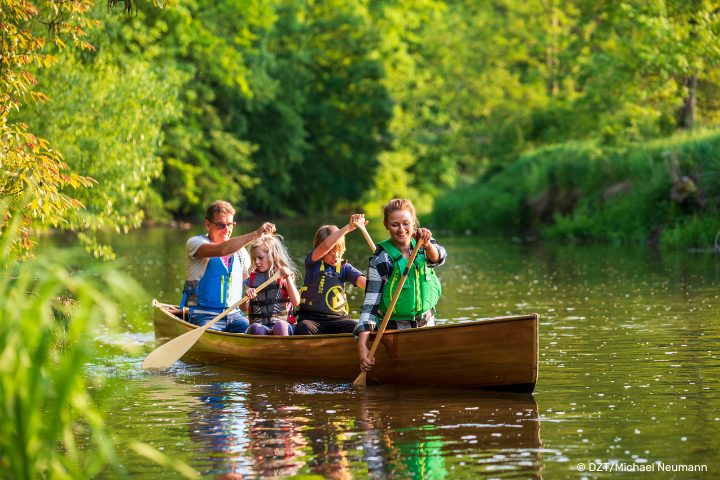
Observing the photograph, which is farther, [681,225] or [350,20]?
[350,20]

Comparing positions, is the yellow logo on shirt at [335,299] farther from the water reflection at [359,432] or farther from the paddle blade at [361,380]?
the paddle blade at [361,380]

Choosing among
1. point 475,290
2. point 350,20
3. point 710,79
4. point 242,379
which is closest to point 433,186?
point 350,20

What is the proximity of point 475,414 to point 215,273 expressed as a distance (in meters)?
3.77

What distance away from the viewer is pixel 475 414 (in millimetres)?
7961

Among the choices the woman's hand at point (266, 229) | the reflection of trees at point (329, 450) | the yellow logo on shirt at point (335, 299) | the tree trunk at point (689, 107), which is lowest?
the reflection of trees at point (329, 450)

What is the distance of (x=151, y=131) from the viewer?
56.4ft

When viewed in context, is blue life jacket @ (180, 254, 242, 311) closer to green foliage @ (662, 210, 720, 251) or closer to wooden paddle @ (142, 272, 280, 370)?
wooden paddle @ (142, 272, 280, 370)

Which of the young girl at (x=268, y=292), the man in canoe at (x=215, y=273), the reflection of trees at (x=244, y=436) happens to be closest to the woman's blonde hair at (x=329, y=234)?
the young girl at (x=268, y=292)

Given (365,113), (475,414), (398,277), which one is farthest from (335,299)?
(365,113)

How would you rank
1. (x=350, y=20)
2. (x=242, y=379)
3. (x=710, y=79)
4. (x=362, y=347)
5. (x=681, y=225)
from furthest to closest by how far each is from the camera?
(x=350, y=20) < (x=710, y=79) < (x=681, y=225) < (x=242, y=379) < (x=362, y=347)

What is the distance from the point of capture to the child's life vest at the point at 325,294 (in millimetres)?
10234

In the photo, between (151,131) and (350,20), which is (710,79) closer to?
(151,131)

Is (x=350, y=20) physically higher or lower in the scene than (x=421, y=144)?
higher

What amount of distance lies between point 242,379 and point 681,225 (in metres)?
15.2
